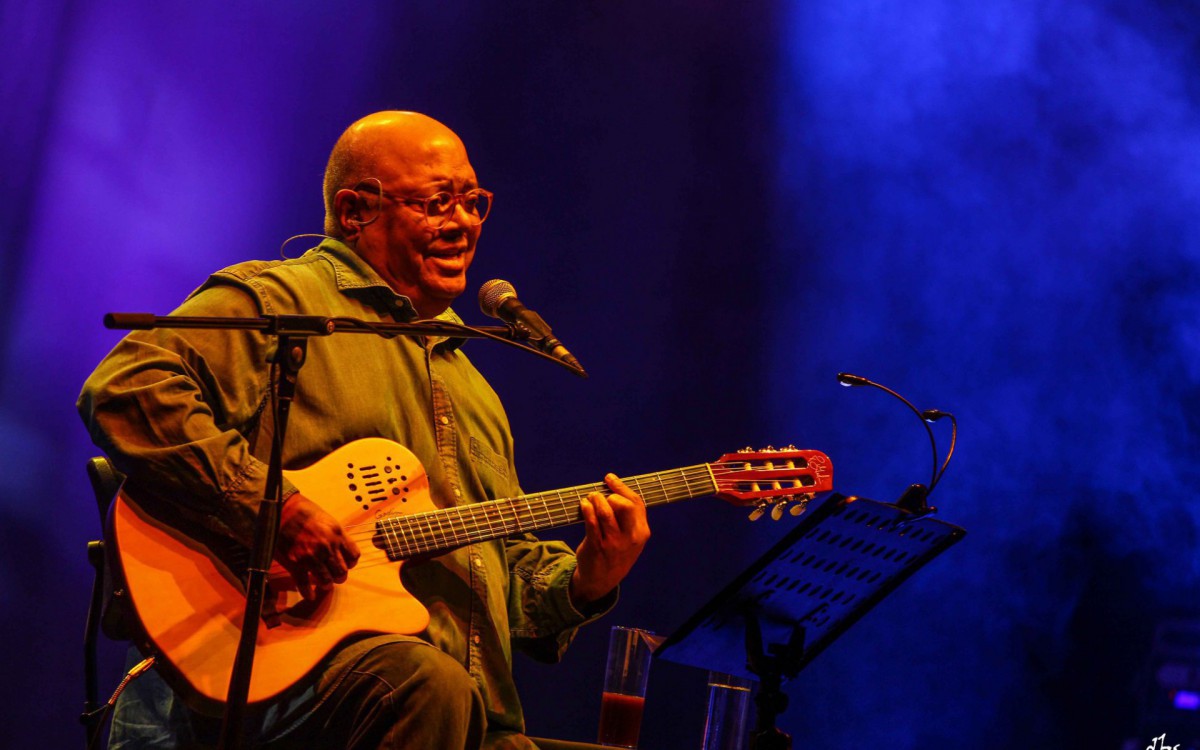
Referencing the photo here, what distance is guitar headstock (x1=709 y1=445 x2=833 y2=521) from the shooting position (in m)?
2.91

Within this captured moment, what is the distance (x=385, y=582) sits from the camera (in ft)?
7.84

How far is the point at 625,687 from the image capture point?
129 inches

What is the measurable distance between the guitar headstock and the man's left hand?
285 millimetres

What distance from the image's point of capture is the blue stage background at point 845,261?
4.50 metres

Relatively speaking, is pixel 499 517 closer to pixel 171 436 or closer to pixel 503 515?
pixel 503 515

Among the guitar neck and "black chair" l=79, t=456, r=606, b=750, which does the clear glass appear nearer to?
the guitar neck

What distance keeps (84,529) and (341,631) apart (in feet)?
6.28

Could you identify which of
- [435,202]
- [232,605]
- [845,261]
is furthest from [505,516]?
[845,261]

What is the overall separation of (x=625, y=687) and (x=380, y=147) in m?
1.68

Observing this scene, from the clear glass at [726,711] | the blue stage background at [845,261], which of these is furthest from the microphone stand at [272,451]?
the blue stage background at [845,261]

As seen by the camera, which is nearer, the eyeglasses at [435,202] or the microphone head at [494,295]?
the microphone head at [494,295]

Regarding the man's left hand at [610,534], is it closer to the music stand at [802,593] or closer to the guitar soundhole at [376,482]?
the music stand at [802,593]

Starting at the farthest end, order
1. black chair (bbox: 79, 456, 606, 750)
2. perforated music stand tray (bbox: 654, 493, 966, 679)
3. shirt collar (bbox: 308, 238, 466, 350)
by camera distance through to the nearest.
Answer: shirt collar (bbox: 308, 238, 466, 350), perforated music stand tray (bbox: 654, 493, 966, 679), black chair (bbox: 79, 456, 606, 750)

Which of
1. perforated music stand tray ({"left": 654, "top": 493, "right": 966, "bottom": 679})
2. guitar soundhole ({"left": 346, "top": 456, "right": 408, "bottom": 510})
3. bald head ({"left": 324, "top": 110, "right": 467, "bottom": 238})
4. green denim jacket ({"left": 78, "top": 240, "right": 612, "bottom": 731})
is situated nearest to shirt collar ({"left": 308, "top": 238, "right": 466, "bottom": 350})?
green denim jacket ({"left": 78, "top": 240, "right": 612, "bottom": 731})
